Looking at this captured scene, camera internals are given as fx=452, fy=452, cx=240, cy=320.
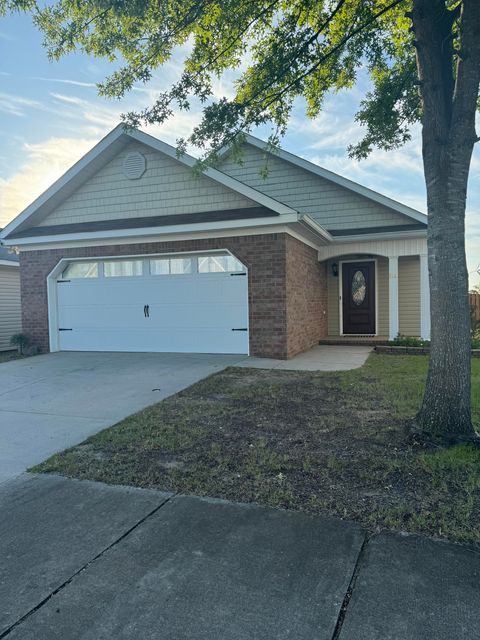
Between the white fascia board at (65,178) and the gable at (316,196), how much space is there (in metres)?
3.48

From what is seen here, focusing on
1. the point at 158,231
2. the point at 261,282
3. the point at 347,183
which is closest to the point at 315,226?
the point at 261,282

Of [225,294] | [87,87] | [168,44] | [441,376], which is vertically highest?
[168,44]

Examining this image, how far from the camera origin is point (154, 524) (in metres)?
3.13

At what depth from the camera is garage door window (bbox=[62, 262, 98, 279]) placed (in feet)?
39.3

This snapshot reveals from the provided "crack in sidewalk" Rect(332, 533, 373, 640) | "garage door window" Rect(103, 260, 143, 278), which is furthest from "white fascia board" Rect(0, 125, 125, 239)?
"crack in sidewalk" Rect(332, 533, 373, 640)

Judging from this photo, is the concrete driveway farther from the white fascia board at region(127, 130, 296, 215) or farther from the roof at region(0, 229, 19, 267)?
the roof at region(0, 229, 19, 267)

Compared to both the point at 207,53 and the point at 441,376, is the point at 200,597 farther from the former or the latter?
the point at 207,53

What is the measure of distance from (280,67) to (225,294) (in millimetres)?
4954

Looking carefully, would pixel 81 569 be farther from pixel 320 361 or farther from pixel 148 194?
pixel 148 194

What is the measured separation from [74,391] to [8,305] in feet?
31.0

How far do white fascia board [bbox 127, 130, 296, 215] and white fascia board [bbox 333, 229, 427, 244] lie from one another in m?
3.32

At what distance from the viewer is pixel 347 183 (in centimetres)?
1302

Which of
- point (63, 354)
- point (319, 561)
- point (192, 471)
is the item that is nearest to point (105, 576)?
point (319, 561)

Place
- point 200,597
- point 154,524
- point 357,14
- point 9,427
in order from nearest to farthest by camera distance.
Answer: point 200,597, point 154,524, point 9,427, point 357,14
